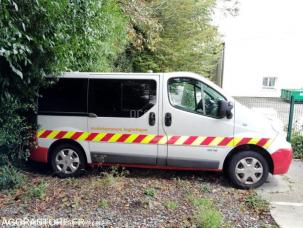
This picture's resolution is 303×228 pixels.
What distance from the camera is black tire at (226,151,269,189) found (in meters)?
5.38

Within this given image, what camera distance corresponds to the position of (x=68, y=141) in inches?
225

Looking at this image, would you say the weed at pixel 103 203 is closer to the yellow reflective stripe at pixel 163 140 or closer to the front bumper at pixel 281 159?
the yellow reflective stripe at pixel 163 140

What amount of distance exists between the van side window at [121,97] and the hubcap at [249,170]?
1774 mm

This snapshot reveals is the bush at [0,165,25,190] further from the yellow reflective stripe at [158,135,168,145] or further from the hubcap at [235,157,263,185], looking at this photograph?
the hubcap at [235,157,263,185]

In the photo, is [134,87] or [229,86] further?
[229,86]

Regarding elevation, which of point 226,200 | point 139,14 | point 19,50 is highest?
point 139,14

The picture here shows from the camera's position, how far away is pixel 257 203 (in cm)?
476

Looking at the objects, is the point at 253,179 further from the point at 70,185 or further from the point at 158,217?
the point at 70,185

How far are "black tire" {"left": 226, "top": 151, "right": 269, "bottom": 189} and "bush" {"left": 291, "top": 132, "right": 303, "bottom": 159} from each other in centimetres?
266

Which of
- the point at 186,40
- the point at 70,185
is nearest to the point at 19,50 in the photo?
the point at 70,185

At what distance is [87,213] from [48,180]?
1631mm

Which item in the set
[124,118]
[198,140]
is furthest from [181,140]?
[124,118]

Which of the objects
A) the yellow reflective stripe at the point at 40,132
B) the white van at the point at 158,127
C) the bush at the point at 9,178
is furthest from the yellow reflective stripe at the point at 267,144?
the bush at the point at 9,178

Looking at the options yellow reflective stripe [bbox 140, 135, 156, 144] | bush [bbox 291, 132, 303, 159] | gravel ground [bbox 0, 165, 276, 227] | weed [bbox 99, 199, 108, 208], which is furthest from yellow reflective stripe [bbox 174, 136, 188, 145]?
bush [bbox 291, 132, 303, 159]
